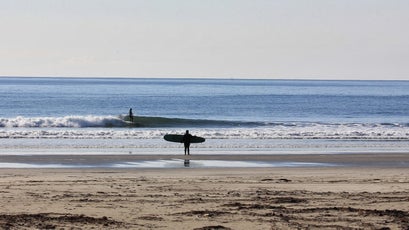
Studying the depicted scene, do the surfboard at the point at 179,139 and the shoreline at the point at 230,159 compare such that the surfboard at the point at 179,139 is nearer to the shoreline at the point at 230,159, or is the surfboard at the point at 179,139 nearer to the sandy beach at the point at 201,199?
the shoreline at the point at 230,159

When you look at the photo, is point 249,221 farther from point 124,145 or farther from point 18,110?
point 18,110

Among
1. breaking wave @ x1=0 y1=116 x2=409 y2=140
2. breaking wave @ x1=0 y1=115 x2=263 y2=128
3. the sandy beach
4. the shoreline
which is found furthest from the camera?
breaking wave @ x1=0 y1=115 x2=263 y2=128

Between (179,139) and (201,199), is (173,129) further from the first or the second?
(201,199)

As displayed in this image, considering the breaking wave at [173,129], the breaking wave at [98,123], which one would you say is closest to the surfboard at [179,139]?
the breaking wave at [173,129]

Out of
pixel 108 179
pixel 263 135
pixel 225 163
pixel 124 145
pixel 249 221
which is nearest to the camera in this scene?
pixel 249 221

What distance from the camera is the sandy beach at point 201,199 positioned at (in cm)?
1248

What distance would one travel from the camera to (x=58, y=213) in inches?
520

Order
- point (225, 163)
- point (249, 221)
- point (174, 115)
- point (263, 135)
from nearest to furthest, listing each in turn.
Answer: point (249, 221) → point (225, 163) → point (263, 135) → point (174, 115)

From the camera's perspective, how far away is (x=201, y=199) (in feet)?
49.5

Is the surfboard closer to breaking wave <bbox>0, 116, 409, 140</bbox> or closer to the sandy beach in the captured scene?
breaking wave <bbox>0, 116, 409, 140</bbox>

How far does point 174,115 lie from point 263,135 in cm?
3163

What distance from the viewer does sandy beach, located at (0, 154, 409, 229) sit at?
1248 centimetres

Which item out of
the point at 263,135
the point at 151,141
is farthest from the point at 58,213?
the point at 263,135

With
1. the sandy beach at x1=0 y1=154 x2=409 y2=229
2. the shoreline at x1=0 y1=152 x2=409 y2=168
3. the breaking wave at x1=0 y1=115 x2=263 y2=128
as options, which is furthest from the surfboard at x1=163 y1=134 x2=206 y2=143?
the breaking wave at x1=0 y1=115 x2=263 y2=128
